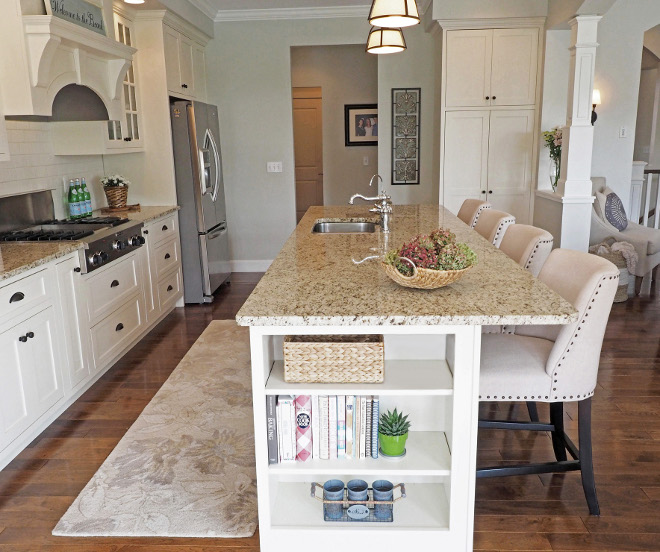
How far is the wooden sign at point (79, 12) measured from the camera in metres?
3.38

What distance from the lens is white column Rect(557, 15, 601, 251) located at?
15.0 ft

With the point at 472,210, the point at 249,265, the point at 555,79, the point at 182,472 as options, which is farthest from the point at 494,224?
the point at 249,265

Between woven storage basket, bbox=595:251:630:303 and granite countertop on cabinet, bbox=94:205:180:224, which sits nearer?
granite countertop on cabinet, bbox=94:205:180:224

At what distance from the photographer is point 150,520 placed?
87.0 inches

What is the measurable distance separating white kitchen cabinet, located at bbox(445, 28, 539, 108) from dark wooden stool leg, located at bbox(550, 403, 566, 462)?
145 inches

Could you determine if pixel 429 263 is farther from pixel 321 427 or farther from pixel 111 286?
pixel 111 286

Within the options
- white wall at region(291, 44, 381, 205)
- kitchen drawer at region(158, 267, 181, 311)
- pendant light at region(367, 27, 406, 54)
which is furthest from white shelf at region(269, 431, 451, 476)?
white wall at region(291, 44, 381, 205)

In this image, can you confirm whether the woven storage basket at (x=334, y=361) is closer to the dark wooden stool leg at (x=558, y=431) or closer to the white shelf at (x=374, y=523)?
the white shelf at (x=374, y=523)

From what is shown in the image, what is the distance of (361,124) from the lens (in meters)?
8.27

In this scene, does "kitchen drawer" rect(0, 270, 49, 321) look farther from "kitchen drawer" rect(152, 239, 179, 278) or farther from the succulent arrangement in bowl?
the succulent arrangement in bowl

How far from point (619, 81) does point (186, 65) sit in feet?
13.6

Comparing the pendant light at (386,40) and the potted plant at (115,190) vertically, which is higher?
the pendant light at (386,40)

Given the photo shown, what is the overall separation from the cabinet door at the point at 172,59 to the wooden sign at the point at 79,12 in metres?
0.95

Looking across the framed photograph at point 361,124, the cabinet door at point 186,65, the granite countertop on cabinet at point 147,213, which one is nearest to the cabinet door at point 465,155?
the cabinet door at point 186,65
